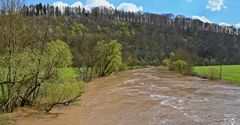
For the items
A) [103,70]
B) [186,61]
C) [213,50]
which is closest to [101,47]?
[103,70]

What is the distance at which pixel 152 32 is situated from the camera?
143625 mm

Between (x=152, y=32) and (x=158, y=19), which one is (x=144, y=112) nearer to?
(x=152, y=32)

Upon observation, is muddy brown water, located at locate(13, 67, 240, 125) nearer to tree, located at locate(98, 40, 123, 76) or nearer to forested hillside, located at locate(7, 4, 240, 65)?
tree, located at locate(98, 40, 123, 76)

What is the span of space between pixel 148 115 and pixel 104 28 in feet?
358

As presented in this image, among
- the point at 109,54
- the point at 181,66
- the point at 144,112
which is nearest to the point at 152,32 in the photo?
the point at 181,66

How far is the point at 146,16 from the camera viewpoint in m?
164

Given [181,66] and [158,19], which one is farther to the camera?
[158,19]

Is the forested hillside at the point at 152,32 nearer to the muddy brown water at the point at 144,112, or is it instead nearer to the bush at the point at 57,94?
the muddy brown water at the point at 144,112

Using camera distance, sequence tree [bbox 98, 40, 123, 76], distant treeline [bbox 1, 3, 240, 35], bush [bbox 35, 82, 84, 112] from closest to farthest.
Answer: bush [bbox 35, 82, 84, 112], tree [bbox 98, 40, 123, 76], distant treeline [bbox 1, 3, 240, 35]

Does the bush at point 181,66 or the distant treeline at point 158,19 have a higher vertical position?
the distant treeline at point 158,19

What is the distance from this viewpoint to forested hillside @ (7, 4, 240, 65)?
11594 centimetres

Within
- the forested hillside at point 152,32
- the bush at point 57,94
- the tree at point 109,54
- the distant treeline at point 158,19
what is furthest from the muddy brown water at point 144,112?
the distant treeline at point 158,19

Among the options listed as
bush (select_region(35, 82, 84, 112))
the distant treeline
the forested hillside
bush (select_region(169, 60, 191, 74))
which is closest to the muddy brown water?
bush (select_region(35, 82, 84, 112))

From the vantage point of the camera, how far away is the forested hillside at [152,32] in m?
116
